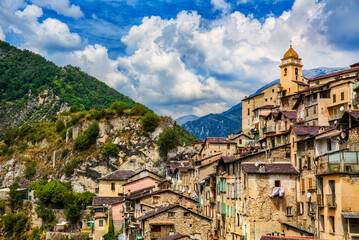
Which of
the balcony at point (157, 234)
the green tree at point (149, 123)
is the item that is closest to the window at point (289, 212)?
the balcony at point (157, 234)

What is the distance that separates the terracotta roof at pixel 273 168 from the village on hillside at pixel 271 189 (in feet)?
0.35

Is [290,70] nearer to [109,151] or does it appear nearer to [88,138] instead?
[109,151]

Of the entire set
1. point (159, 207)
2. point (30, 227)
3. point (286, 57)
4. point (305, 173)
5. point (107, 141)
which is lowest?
point (30, 227)

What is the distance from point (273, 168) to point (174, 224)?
14475mm

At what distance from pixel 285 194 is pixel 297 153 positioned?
15.0 ft

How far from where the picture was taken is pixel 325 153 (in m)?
38.4

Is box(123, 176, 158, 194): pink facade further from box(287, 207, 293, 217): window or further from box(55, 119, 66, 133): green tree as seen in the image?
box(55, 119, 66, 133): green tree

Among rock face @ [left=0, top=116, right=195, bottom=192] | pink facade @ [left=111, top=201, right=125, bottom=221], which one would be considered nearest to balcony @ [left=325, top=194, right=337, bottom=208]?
pink facade @ [left=111, top=201, right=125, bottom=221]

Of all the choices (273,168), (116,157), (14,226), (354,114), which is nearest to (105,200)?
(116,157)

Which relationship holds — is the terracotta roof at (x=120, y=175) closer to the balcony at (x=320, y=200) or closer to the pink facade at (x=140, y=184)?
the pink facade at (x=140, y=184)

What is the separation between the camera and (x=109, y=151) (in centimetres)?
9288

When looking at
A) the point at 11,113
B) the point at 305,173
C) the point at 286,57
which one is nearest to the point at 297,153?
the point at 305,173

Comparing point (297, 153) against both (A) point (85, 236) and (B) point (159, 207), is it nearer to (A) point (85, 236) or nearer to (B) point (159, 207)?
(B) point (159, 207)

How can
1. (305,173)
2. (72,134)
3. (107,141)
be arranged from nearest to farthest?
(305,173) → (107,141) → (72,134)
